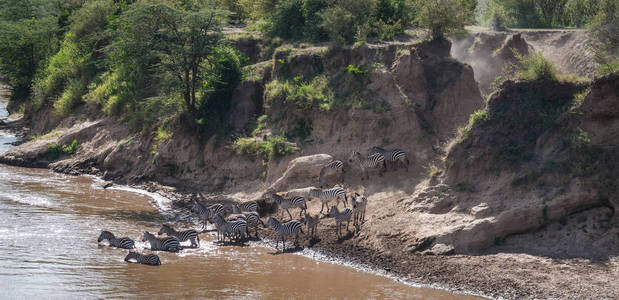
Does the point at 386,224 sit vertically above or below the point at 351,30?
below

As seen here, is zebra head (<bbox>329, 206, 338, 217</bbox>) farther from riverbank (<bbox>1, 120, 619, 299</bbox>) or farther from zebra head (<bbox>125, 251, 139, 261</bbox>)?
zebra head (<bbox>125, 251, 139, 261</bbox>)

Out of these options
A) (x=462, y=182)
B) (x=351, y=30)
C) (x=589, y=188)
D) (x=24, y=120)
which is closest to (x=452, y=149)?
(x=462, y=182)

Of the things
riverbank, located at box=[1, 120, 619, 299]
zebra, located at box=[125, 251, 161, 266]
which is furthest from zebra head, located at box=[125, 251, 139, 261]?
riverbank, located at box=[1, 120, 619, 299]

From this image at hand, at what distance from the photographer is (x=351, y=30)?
23266 mm

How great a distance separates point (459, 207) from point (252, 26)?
16997mm

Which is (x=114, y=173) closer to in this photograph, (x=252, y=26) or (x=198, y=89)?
(x=198, y=89)

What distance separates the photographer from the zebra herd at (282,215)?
16.1 metres

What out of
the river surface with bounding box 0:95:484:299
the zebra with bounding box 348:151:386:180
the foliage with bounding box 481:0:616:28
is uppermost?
the foliage with bounding box 481:0:616:28

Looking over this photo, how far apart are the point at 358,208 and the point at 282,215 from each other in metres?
2.58

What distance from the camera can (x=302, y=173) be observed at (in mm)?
19641

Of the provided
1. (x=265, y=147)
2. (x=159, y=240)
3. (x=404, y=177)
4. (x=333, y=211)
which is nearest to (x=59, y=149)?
(x=265, y=147)

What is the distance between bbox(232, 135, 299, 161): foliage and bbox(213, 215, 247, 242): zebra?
14.1 feet

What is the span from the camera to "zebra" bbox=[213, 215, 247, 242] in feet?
55.1

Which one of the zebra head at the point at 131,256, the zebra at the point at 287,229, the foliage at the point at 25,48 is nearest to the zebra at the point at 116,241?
the zebra head at the point at 131,256
